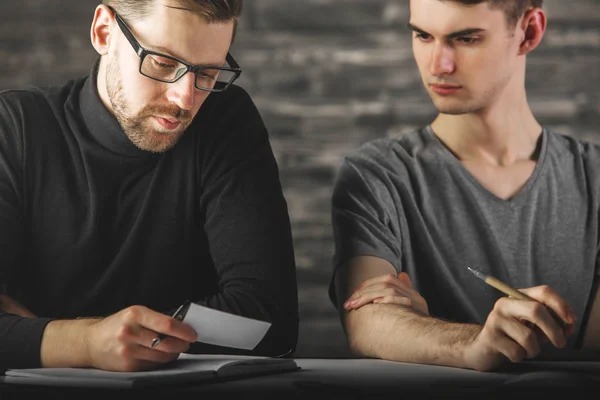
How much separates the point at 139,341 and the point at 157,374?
97 millimetres

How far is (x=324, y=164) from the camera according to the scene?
2361 mm

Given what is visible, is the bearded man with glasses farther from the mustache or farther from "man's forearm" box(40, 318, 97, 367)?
"man's forearm" box(40, 318, 97, 367)

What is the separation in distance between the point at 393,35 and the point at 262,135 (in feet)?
2.76

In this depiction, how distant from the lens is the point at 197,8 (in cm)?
148

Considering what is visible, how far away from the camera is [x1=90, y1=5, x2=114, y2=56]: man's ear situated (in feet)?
5.15

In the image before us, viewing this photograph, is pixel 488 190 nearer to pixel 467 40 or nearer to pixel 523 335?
pixel 467 40

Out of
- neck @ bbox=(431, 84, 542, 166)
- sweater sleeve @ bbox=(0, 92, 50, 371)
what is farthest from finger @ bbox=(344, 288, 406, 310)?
sweater sleeve @ bbox=(0, 92, 50, 371)

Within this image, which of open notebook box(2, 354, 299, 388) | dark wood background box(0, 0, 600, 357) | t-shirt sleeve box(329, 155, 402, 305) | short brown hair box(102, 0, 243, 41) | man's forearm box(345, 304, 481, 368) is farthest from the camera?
dark wood background box(0, 0, 600, 357)

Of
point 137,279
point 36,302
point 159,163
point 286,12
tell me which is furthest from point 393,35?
point 36,302

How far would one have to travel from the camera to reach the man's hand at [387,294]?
1.57 meters

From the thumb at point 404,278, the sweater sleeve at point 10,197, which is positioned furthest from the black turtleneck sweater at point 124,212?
the thumb at point 404,278

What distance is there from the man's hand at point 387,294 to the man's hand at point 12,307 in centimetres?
65

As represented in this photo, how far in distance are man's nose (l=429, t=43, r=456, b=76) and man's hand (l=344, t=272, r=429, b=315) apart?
492mm

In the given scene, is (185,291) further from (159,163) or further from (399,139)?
(399,139)
